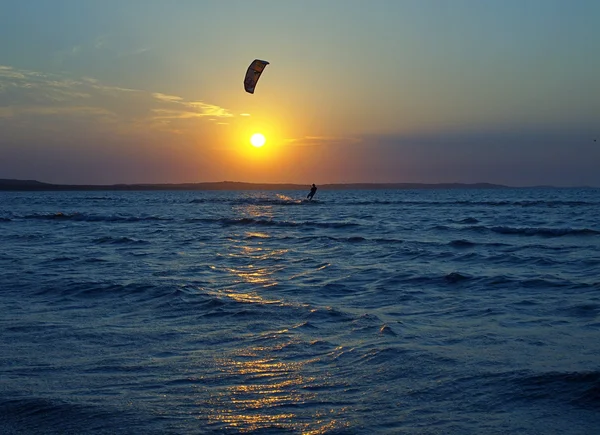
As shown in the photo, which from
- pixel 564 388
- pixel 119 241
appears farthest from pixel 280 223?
pixel 564 388

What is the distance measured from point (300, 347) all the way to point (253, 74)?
61.0ft

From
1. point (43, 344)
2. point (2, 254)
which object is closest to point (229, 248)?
point (2, 254)

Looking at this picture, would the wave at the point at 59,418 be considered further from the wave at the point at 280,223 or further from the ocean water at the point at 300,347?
the wave at the point at 280,223

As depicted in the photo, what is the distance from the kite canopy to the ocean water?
903cm

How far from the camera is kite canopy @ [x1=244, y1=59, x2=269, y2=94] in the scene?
2561 centimetres

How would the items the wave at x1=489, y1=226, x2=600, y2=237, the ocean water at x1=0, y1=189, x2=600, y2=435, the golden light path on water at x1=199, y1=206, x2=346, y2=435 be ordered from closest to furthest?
1. the golden light path on water at x1=199, y1=206, x2=346, y2=435
2. the ocean water at x1=0, y1=189, x2=600, y2=435
3. the wave at x1=489, y1=226, x2=600, y2=237

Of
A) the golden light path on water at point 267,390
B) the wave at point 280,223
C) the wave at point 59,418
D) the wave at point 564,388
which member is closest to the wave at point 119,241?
the wave at point 280,223

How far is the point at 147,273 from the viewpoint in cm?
1611

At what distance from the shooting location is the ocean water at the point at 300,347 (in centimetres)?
612

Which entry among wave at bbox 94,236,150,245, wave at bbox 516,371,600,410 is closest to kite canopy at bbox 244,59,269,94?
wave at bbox 94,236,150,245

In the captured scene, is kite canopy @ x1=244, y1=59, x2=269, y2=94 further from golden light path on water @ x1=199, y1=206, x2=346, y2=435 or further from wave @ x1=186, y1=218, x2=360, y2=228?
golden light path on water @ x1=199, y1=206, x2=346, y2=435

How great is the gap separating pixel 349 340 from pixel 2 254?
50.7 feet

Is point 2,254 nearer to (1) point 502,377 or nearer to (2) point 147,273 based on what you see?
(2) point 147,273

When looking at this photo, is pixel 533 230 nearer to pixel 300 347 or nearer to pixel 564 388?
pixel 300 347
